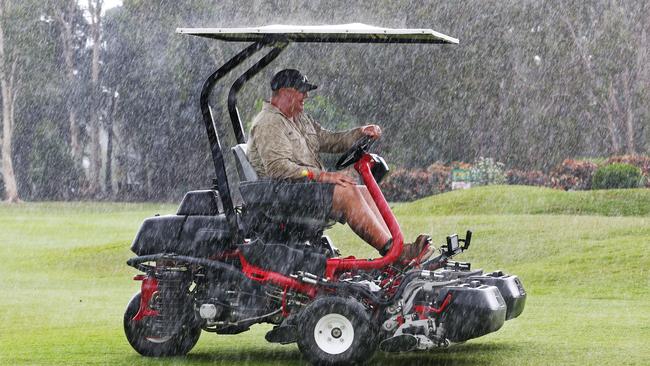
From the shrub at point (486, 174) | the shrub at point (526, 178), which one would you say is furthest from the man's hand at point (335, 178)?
the shrub at point (526, 178)

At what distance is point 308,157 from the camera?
792 centimetres

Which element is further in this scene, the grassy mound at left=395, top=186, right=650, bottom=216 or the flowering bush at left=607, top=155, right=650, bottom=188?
the flowering bush at left=607, top=155, right=650, bottom=188

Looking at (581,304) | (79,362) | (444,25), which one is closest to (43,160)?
(444,25)

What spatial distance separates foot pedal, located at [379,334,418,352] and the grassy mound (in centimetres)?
1711

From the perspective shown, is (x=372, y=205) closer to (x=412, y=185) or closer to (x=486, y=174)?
(x=486, y=174)

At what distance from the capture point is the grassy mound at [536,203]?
24.0 m

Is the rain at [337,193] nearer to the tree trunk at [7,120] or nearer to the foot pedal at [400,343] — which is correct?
the foot pedal at [400,343]

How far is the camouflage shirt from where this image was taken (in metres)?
7.48

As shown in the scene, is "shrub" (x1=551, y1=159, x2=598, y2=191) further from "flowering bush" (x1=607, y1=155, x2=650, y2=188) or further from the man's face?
the man's face

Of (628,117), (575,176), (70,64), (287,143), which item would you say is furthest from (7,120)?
(287,143)

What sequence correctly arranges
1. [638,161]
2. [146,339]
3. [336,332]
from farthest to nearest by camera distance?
[638,161] → [146,339] → [336,332]

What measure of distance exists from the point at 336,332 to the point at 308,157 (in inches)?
48.8

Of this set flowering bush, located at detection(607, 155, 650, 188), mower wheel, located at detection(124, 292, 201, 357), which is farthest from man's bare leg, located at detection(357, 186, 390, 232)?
flowering bush, located at detection(607, 155, 650, 188)

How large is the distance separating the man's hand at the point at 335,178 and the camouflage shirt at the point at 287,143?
5cm
